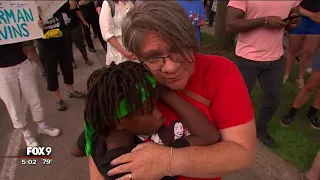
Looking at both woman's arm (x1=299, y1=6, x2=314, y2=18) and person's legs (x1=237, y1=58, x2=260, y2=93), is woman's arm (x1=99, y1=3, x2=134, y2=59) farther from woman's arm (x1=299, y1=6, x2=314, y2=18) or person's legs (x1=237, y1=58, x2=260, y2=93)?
woman's arm (x1=299, y1=6, x2=314, y2=18)

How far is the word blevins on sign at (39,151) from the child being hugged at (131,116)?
2.45m

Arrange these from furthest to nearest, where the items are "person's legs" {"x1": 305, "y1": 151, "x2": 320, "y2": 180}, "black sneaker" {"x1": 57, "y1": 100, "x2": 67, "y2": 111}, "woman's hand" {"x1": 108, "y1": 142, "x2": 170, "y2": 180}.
Result: "black sneaker" {"x1": 57, "y1": 100, "x2": 67, "y2": 111}, "person's legs" {"x1": 305, "y1": 151, "x2": 320, "y2": 180}, "woman's hand" {"x1": 108, "y1": 142, "x2": 170, "y2": 180}

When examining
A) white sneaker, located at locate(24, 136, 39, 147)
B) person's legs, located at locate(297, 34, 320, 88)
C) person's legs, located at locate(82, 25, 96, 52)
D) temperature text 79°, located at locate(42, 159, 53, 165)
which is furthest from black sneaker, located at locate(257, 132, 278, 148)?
person's legs, located at locate(82, 25, 96, 52)

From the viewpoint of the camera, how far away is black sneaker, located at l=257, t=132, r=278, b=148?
3.08 meters

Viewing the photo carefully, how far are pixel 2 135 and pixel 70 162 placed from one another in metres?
1.30

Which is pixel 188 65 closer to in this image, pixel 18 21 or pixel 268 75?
pixel 268 75

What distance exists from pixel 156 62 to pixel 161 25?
17 cm

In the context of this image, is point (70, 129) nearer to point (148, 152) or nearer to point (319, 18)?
point (148, 152)

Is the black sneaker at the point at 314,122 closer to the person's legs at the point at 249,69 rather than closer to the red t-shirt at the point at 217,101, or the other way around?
the person's legs at the point at 249,69

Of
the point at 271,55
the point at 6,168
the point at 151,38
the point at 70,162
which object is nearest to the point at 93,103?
the point at 151,38

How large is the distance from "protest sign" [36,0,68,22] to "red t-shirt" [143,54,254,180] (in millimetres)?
2769

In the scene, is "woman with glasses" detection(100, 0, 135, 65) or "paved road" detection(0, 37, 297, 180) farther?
"woman with glasses" detection(100, 0, 135, 65)

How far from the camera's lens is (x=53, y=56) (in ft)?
12.7

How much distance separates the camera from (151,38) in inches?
44.3
